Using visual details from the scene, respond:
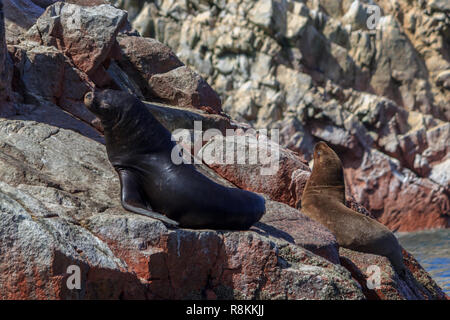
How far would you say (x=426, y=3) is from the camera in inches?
1126

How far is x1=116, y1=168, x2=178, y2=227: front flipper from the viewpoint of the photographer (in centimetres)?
502

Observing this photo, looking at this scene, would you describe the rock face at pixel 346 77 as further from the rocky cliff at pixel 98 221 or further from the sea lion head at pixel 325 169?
the rocky cliff at pixel 98 221

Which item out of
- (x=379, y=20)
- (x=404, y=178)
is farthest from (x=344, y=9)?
(x=404, y=178)

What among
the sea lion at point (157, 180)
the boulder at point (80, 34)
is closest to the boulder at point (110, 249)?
the sea lion at point (157, 180)

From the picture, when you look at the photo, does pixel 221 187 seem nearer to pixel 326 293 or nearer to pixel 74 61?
pixel 326 293

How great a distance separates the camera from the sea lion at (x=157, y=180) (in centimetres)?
533

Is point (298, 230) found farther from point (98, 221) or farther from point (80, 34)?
point (80, 34)

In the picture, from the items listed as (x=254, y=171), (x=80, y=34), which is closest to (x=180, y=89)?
(x=80, y=34)

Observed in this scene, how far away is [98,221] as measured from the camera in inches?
191

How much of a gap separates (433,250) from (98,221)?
13.2 m

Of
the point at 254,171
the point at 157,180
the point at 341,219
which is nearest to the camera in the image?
the point at 157,180

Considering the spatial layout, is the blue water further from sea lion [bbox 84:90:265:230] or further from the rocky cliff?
sea lion [bbox 84:90:265:230]

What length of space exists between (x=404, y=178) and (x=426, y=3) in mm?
9903

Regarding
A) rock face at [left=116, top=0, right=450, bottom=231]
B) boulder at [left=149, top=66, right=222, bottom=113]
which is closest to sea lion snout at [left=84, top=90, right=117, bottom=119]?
boulder at [left=149, top=66, right=222, bottom=113]
